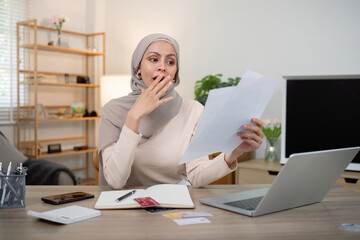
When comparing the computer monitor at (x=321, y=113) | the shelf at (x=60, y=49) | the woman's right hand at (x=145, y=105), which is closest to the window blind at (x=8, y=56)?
the shelf at (x=60, y=49)

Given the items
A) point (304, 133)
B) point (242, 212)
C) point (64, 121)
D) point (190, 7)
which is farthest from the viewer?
point (64, 121)

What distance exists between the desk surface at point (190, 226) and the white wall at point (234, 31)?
1.94m

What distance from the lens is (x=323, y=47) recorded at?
3312mm

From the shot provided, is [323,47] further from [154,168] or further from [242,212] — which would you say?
[242,212]

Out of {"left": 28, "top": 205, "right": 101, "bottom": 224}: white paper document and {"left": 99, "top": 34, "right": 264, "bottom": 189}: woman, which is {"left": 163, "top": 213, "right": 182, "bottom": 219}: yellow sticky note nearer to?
{"left": 28, "top": 205, "right": 101, "bottom": 224}: white paper document

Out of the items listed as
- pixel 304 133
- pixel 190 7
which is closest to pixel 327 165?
pixel 304 133

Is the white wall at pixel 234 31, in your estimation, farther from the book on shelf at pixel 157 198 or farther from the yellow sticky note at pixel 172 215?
the yellow sticky note at pixel 172 215

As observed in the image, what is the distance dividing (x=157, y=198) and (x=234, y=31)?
2.91 meters

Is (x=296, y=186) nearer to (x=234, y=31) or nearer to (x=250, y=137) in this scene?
(x=250, y=137)

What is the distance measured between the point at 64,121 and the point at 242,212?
13.1 feet

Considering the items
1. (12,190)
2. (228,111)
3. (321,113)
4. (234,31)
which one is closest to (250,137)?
(228,111)

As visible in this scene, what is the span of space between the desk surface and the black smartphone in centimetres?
2

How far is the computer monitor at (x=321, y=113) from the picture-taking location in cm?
248

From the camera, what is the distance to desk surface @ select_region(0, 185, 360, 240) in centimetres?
87
